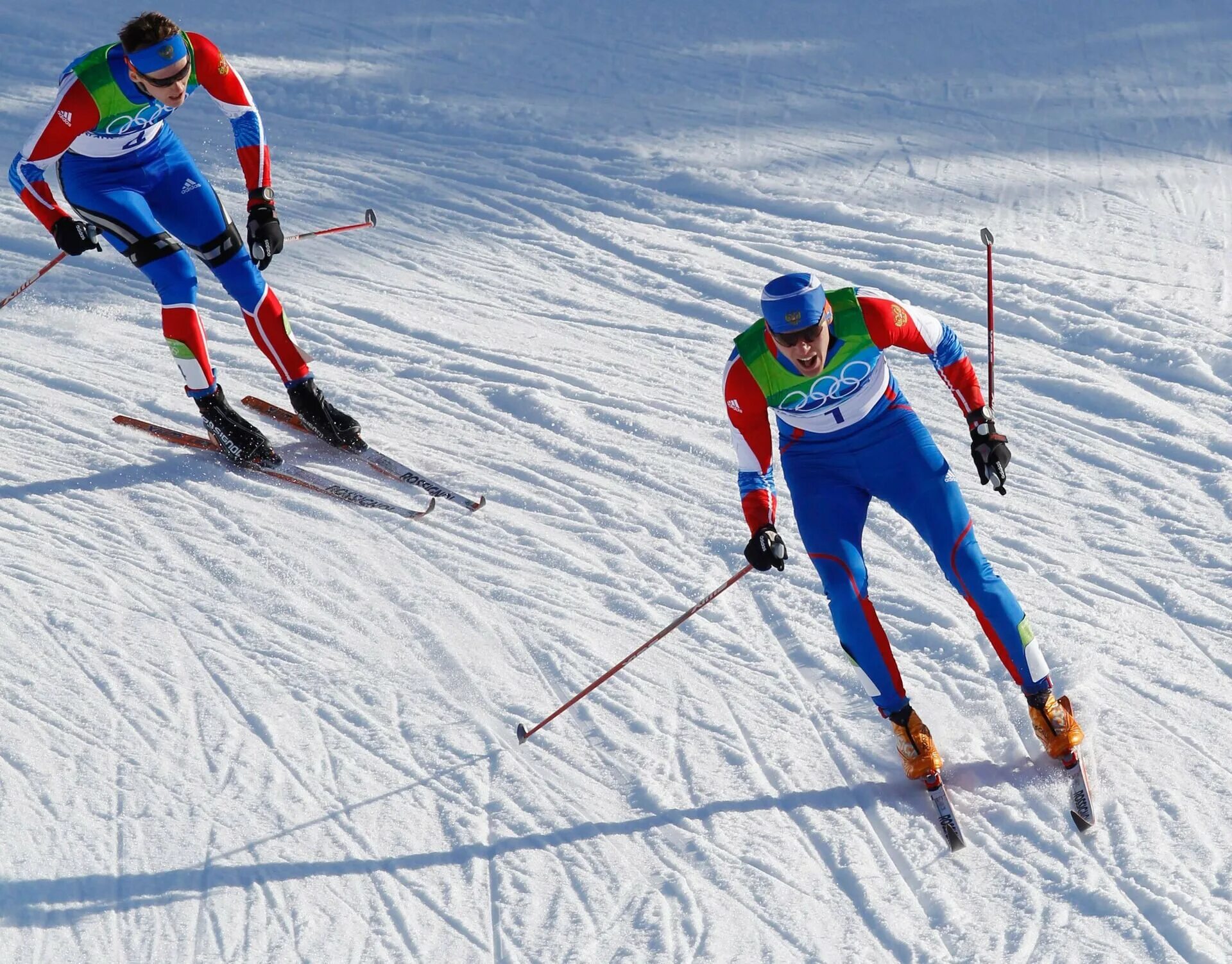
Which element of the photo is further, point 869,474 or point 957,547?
point 869,474

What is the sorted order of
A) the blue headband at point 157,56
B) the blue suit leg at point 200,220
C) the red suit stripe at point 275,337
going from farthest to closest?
1. the red suit stripe at point 275,337
2. the blue suit leg at point 200,220
3. the blue headband at point 157,56

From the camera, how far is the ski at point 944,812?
3.73 m

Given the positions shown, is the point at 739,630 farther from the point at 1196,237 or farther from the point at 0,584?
the point at 1196,237

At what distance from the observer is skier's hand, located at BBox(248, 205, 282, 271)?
548cm

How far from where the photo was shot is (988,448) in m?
3.94

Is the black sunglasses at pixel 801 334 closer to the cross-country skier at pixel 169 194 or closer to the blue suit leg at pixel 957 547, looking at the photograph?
the blue suit leg at pixel 957 547

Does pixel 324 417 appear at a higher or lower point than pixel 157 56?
lower

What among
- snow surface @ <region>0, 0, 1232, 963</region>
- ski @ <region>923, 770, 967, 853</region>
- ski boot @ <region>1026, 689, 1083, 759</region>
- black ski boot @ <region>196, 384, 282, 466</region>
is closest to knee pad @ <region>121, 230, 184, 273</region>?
black ski boot @ <region>196, 384, 282, 466</region>

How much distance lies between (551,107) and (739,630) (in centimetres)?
594

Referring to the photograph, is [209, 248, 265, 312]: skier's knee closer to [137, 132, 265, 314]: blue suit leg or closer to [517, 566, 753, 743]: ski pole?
[137, 132, 265, 314]: blue suit leg

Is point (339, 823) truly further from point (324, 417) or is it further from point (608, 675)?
point (324, 417)

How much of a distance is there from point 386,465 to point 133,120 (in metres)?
1.77

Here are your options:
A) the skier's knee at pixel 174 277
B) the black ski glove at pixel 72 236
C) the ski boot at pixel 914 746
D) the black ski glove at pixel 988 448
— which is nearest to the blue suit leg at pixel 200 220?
the skier's knee at pixel 174 277

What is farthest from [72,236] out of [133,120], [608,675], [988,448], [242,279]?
[988,448]
